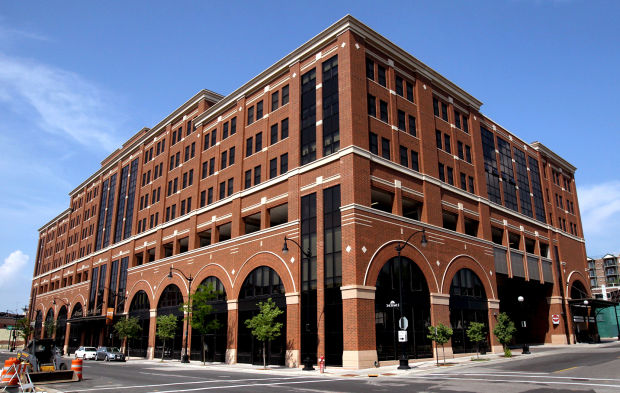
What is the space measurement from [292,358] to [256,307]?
6.74 meters

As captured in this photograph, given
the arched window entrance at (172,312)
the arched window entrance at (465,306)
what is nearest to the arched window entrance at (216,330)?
the arched window entrance at (172,312)

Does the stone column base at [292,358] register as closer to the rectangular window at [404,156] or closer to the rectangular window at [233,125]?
the rectangular window at [404,156]

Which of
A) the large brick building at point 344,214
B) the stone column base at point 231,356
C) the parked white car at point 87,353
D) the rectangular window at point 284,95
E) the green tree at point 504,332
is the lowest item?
the parked white car at point 87,353

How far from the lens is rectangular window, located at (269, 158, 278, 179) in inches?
1697

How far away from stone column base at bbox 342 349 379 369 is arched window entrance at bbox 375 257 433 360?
4.07 ft

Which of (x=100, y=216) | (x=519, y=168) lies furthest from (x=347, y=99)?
(x=100, y=216)

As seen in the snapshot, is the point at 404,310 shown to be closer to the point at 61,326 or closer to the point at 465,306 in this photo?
the point at 465,306

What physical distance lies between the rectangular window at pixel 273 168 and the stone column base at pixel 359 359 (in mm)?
18153

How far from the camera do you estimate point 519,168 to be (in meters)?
60.6

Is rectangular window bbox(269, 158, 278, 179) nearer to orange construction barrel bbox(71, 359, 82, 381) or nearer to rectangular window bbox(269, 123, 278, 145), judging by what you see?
rectangular window bbox(269, 123, 278, 145)

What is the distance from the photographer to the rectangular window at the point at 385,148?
39.0 m

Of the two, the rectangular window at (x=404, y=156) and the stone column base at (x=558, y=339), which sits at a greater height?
the rectangular window at (x=404, y=156)

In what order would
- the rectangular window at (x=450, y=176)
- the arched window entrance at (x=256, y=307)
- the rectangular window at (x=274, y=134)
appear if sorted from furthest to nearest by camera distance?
1. the rectangular window at (x=450, y=176)
2. the rectangular window at (x=274, y=134)
3. the arched window entrance at (x=256, y=307)

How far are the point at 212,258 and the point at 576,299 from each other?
47.9 metres
